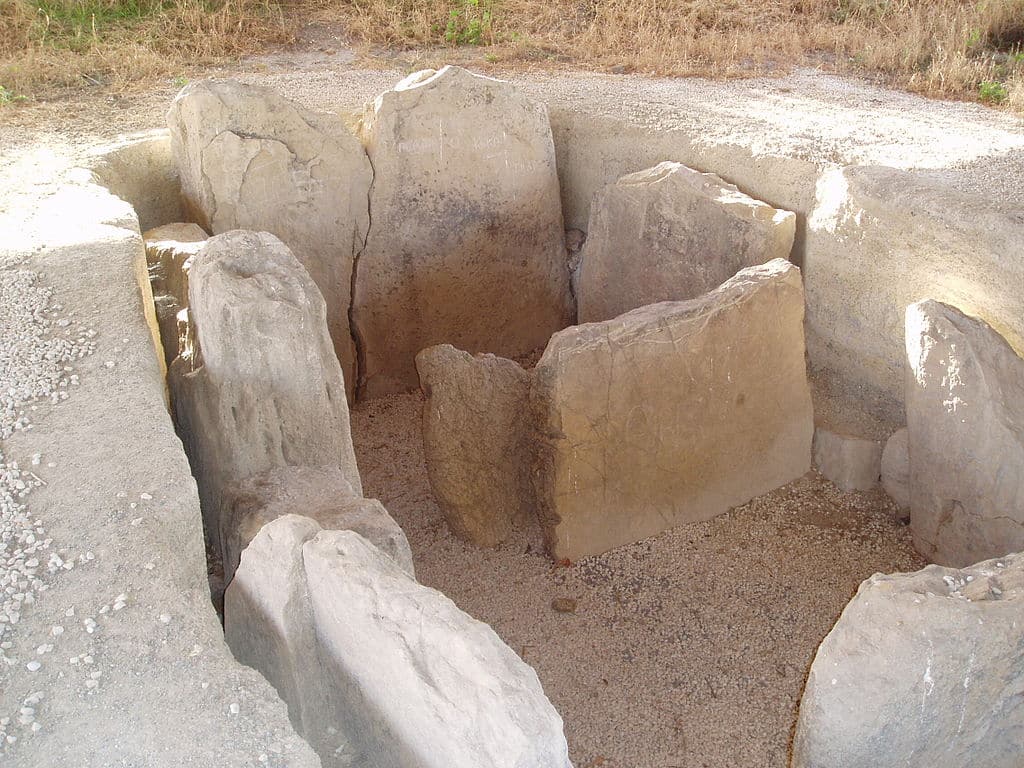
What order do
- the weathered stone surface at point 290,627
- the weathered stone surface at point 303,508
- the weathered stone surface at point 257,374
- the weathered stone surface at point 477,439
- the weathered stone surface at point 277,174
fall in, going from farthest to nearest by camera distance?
1. the weathered stone surface at point 277,174
2. the weathered stone surface at point 477,439
3. the weathered stone surface at point 257,374
4. the weathered stone surface at point 303,508
5. the weathered stone surface at point 290,627

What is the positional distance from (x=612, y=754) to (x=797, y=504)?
62.2 inches

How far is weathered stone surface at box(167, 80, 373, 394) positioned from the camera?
4.95m

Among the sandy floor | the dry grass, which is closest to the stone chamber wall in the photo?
the sandy floor

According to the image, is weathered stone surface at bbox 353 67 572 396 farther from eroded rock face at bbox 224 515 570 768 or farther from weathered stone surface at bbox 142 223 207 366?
eroded rock face at bbox 224 515 570 768

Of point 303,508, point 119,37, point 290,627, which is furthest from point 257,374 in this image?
point 119,37

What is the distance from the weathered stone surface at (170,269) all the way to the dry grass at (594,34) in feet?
7.09

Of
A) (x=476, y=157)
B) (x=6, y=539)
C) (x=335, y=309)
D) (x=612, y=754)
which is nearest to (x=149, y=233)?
(x=335, y=309)

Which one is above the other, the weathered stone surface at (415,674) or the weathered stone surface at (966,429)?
the weathered stone surface at (415,674)

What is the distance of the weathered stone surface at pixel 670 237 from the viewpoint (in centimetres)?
481

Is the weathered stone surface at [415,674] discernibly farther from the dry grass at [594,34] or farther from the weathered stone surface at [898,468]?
the dry grass at [594,34]

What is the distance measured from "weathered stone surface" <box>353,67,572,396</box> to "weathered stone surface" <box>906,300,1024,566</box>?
7.28ft

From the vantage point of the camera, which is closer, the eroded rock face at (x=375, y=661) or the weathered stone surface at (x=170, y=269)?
the eroded rock face at (x=375, y=661)

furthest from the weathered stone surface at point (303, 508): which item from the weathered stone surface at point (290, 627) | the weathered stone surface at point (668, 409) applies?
the weathered stone surface at point (668, 409)

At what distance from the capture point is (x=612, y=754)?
3.62 m
